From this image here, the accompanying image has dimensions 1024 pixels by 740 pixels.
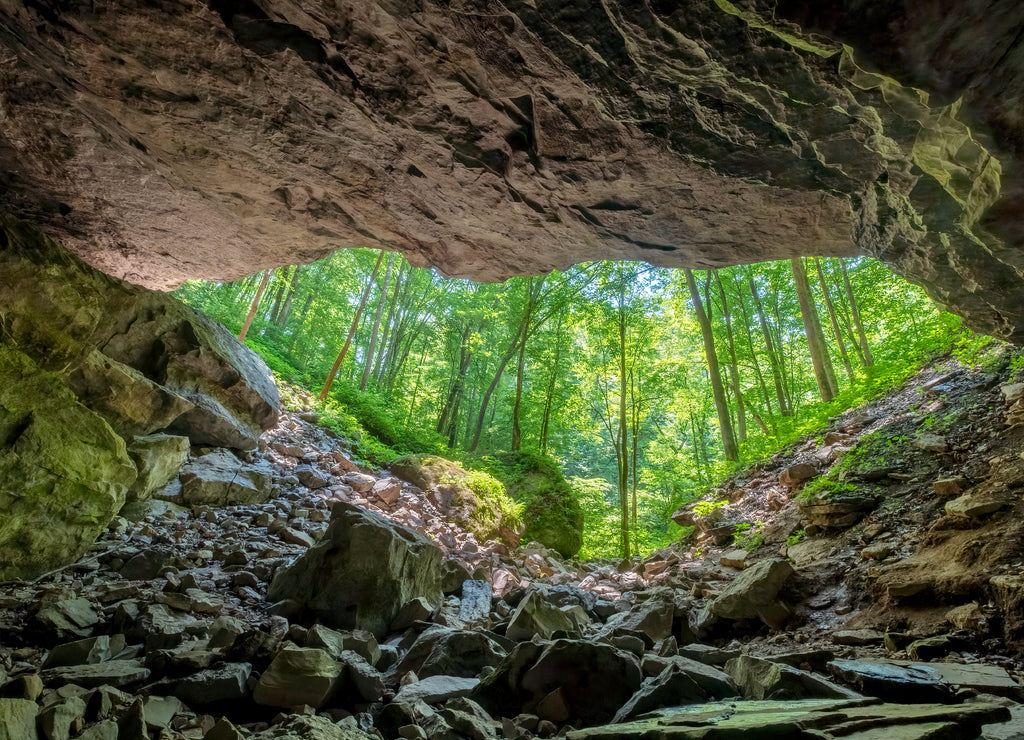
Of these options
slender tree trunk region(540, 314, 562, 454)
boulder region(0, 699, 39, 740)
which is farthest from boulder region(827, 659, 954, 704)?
slender tree trunk region(540, 314, 562, 454)

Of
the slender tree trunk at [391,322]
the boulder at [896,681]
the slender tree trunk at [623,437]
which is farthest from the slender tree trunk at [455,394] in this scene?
the boulder at [896,681]

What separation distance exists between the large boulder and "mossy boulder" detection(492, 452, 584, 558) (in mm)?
6174

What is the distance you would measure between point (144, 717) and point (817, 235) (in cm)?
565

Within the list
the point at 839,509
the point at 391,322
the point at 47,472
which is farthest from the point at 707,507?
the point at 391,322

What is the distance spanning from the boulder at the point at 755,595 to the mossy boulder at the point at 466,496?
5077 millimetres

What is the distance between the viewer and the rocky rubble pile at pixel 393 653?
6.57 feet

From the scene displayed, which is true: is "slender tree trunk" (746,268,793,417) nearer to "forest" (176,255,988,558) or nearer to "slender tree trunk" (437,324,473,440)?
"forest" (176,255,988,558)

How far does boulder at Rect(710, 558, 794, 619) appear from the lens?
13.4ft

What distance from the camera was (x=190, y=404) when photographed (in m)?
5.55

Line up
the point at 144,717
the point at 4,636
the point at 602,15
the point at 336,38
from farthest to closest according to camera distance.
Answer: the point at 336,38, the point at 4,636, the point at 602,15, the point at 144,717

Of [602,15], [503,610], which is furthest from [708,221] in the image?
[503,610]

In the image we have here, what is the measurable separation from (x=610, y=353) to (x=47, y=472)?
39.6ft

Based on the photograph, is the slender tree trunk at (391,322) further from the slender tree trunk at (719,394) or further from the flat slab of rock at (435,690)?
the flat slab of rock at (435,690)

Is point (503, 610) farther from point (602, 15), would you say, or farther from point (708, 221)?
point (602, 15)
